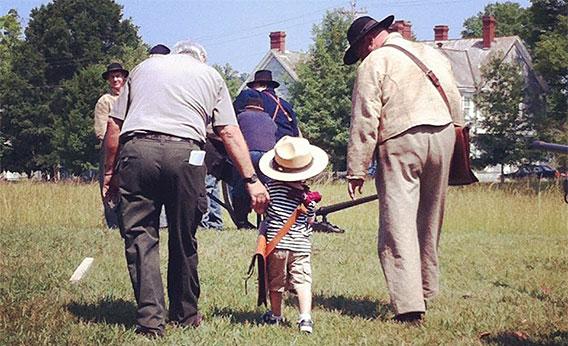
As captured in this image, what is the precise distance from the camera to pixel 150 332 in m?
6.31

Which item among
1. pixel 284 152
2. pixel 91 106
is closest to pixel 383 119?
pixel 284 152

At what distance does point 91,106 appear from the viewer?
46.9 meters

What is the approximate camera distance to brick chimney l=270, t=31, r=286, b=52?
76188mm

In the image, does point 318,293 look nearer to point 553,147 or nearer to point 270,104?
point 553,147

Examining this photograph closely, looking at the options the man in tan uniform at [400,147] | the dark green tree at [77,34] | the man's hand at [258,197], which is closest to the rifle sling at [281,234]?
the man's hand at [258,197]

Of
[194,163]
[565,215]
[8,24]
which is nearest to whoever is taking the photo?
[194,163]

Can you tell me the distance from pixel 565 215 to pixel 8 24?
3840cm

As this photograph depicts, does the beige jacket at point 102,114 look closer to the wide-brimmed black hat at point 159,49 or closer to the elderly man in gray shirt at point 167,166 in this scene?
the wide-brimmed black hat at point 159,49

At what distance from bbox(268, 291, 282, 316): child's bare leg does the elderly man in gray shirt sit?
499mm

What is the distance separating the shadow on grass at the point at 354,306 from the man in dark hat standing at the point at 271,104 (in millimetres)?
4524

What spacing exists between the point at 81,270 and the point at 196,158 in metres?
3.04

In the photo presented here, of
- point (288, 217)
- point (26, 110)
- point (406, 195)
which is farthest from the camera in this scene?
point (26, 110)

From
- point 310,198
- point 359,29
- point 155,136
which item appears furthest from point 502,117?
point 155,136

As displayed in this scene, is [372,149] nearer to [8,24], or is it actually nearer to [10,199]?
[10,199]
